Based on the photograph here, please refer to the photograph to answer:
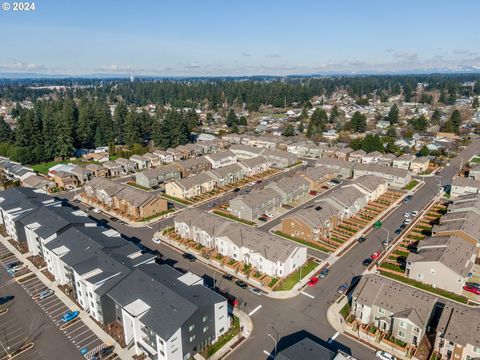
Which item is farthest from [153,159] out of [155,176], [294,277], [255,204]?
[294,277]

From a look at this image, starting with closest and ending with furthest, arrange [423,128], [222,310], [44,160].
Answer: [222,310] < [44,160] < [423,128]

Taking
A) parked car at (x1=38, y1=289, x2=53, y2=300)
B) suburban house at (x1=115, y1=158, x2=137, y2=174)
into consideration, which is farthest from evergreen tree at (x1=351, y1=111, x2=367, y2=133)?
parked car at (x1=38, y1=289, x2=53, y2=300)

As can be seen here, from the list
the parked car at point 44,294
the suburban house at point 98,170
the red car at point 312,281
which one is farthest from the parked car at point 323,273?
the suburban house at point 98,170

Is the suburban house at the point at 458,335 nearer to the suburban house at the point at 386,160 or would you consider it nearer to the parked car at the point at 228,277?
the parked car at the point at 228,277

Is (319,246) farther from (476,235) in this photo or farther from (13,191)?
(13,191)

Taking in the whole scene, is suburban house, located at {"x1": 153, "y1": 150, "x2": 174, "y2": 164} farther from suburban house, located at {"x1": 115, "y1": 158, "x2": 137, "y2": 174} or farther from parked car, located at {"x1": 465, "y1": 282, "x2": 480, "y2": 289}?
parked car, located at {"x1": 465, "y1": 282, "x2": 480, "y2": 289}

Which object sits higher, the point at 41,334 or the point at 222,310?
the point at 222,310

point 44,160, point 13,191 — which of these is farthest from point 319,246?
point 44,160
